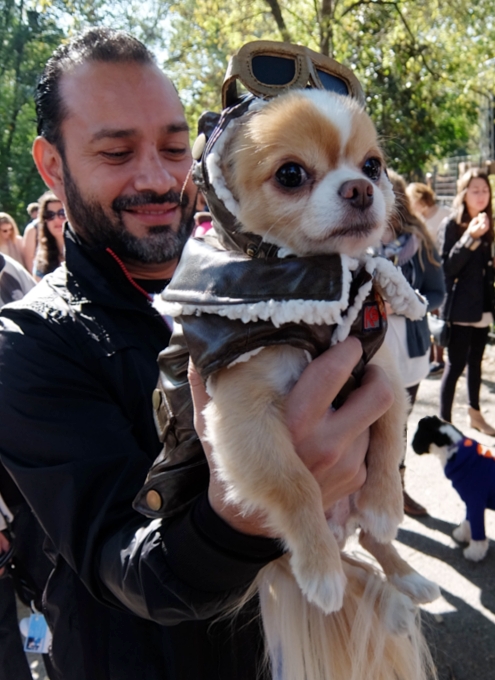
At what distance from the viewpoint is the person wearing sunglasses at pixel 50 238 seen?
4936 mm

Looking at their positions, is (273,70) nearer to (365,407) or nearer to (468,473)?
(365,407)

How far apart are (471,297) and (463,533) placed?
2.49m

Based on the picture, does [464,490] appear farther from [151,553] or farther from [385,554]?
[151,553]

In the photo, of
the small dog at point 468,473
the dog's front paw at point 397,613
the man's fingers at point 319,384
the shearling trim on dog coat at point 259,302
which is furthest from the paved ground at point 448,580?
the shearling trim on dog coat at point 259,302

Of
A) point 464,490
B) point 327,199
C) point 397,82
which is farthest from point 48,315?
point 397,82

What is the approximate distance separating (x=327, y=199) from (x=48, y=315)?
0.87 meters

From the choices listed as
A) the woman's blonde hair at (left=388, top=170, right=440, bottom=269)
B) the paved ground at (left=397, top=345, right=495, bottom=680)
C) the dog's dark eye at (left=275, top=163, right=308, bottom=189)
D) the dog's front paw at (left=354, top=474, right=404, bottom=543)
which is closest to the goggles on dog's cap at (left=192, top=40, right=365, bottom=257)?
the dog's dark eye at (left=275, top=163, right=308, bottom=189)

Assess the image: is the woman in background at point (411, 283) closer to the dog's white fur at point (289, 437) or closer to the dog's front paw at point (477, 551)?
the dog's front paw at point (477, 551)

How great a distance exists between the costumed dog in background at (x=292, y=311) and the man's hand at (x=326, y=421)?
0.03m

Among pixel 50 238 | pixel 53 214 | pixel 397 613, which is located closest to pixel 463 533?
pixel 397 613

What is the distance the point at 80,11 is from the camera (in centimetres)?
1141

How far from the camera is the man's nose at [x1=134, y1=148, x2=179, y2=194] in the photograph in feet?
6.02

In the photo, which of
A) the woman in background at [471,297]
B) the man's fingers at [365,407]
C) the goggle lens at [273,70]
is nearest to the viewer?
the man's fingers at [365,407]

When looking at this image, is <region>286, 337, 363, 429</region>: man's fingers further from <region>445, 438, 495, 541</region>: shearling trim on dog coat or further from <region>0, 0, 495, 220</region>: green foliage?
<region>0, 0, 495, 220</region>: green foliage
